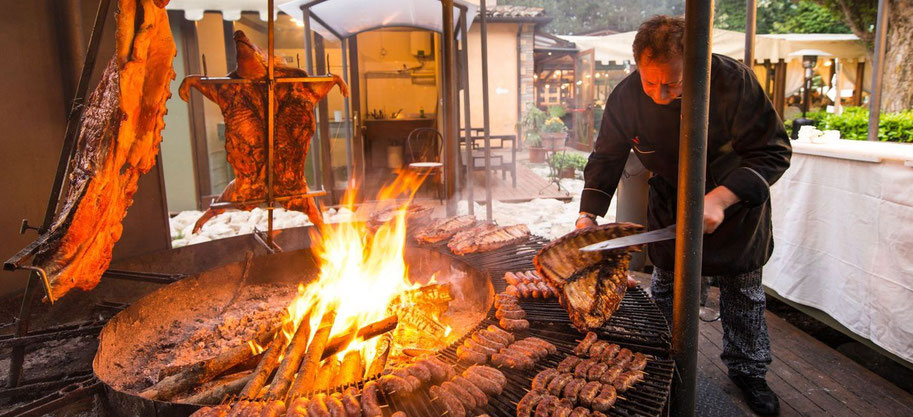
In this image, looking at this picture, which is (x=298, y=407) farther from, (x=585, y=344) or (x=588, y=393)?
(x=585, y=344)

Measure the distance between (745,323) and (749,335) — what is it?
10 centimetres

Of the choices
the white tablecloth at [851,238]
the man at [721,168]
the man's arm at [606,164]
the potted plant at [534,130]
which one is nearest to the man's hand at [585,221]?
the man at [721,168]

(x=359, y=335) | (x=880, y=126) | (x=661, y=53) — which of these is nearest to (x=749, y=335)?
(x=661, y=53)

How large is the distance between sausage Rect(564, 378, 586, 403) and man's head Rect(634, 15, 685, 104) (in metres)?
1.62

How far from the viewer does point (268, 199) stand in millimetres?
3934

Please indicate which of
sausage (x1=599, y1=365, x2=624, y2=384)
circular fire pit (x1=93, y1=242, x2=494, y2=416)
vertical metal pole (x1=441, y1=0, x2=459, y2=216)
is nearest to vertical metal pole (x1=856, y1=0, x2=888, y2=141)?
vertical metal pole (x1=441, y1=0, x2=459, y2=216)

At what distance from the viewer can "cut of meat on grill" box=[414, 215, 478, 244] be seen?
4.36 m

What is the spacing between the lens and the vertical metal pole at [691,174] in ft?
6.16

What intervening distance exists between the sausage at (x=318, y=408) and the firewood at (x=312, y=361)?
8.0 inches

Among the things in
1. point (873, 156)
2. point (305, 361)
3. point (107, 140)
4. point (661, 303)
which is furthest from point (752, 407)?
point (107, 140)

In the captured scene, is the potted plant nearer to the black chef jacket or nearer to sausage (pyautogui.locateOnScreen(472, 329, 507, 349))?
→ the black chef jacket

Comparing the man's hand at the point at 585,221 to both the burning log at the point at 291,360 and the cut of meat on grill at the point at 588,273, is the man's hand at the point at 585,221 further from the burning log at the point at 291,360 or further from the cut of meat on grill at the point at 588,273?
the burning log at the point at 291,360

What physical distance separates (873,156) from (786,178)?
1209mm

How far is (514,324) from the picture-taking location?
269 cm
